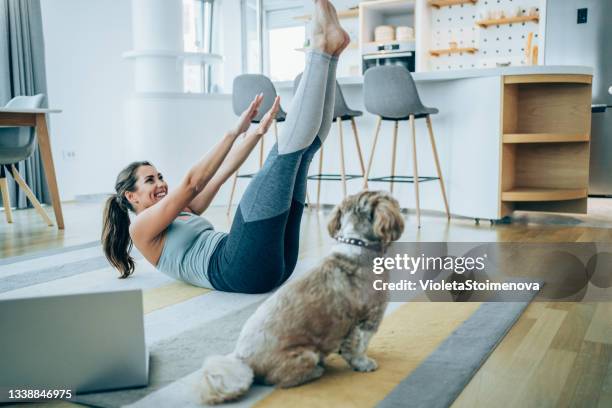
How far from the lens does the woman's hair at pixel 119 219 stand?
7.05 feet

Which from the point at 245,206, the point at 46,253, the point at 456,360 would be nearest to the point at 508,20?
the point at 46,253

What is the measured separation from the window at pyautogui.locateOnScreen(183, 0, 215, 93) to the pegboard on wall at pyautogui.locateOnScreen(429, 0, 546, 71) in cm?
281

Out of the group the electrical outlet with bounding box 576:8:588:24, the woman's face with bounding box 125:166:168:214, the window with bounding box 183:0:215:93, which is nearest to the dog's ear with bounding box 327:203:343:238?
the woman's face with bounding box 125:166:168:214

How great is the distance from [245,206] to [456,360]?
0.79 metres

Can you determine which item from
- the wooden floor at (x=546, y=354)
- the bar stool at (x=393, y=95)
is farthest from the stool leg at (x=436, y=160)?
the wooden floor at (x=546, y=354)

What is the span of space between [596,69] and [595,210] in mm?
1431

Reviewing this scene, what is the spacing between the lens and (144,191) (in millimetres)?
2150

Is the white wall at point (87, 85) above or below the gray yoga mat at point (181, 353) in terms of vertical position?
above

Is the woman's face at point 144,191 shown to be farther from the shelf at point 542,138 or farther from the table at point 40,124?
the shelf at point 542,138

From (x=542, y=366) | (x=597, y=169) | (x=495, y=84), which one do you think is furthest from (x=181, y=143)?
(x=542, y=366)

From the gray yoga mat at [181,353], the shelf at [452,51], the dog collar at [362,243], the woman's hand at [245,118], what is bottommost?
the gray yoga mat at [181,353]

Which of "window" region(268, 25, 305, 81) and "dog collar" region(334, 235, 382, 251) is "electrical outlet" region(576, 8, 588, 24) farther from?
"dog collar" region(334, 235, 382, 251)

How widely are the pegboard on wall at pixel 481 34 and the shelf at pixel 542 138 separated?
8.53 feet

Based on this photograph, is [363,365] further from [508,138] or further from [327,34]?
[508,138]
